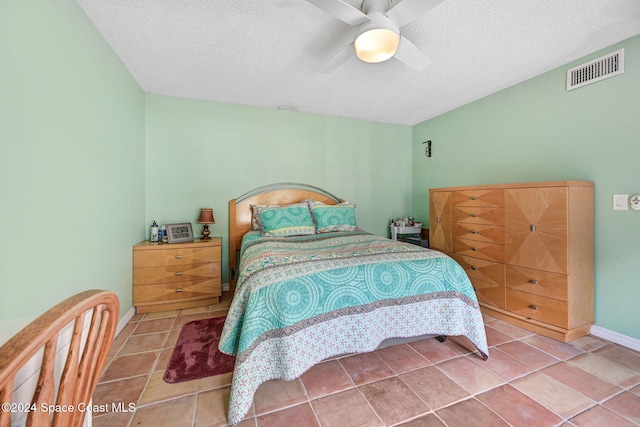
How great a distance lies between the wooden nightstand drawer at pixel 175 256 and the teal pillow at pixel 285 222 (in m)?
0.59

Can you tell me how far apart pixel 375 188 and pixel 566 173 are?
7.11 feet

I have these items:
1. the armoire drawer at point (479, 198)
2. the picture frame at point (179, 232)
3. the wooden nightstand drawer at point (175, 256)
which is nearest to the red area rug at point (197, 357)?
the wooden nightstand drawer at point (175, 256)

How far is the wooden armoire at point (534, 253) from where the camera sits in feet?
6.43

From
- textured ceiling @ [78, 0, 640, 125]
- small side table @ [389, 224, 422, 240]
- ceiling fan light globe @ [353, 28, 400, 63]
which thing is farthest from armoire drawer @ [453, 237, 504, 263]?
ceiling fan light globe @ [353, 28, 400, 63]

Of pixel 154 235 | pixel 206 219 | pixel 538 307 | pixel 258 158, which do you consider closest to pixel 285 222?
pixel 206 219

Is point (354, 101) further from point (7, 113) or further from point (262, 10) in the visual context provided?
point (7, 113)

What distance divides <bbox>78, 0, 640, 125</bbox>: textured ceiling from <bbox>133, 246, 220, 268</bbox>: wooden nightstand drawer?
1.77 metres

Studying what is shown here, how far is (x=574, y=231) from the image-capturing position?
1962 mm

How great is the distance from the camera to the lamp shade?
2.89 metres

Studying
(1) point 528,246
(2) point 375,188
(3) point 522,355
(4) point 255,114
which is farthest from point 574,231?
(4) point 255,114

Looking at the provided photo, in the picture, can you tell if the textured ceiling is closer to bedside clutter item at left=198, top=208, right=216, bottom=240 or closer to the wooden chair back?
bedside clutter item at left=198, top=208, right=216, bottom=240

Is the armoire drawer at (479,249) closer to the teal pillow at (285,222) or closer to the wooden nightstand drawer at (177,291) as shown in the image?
the teal pillow at (285,222)

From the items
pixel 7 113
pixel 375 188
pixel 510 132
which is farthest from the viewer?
pixel 375 188

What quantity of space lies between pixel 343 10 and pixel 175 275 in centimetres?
268
